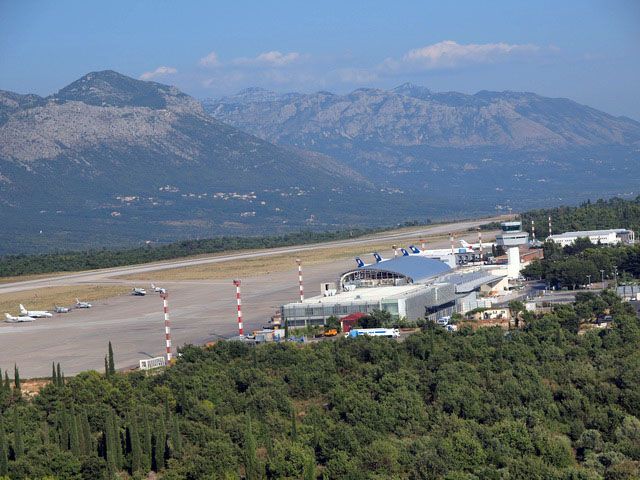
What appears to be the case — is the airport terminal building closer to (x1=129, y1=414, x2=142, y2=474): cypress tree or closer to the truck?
the truck

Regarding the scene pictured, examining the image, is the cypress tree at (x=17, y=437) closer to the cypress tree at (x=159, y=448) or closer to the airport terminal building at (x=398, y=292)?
the cypress tree at (x=159, y=448)

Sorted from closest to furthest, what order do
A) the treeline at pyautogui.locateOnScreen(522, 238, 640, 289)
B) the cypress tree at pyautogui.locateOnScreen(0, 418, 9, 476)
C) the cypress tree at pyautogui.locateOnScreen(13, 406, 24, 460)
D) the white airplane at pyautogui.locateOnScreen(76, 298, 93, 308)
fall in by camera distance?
the cypress tree at pyautogui.locateOnScreen(0, 418, 9, 476) < the cypress tree at pyautogui.locateOnScreen(13, 406, 24, 460) < the treeline at pyautogui.locateOnScreen(522, 238, 640, 289) < the white airplane at pyautogui.locateOnScreen(76, 298, 93, 308)

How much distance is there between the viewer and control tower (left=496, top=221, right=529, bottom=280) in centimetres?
12056

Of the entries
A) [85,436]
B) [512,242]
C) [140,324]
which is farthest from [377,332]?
[512,242]

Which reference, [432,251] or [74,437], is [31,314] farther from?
[74,437]

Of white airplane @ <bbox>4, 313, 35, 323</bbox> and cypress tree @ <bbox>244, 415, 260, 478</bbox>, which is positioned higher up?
white airplane @ <bbox>4, 313, 35, 323</bbox>

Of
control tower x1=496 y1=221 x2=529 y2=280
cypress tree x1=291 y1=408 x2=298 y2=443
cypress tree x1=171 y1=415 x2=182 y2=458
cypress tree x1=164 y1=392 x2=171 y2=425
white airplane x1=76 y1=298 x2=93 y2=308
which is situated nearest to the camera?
cypress tree x1=171 y1=415 x2=182 y2=458

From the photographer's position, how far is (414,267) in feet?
366

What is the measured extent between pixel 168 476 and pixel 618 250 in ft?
287

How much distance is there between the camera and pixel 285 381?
205 ft

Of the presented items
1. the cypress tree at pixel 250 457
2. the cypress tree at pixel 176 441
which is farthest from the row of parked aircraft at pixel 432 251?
the cypress tree at pixel 250 457

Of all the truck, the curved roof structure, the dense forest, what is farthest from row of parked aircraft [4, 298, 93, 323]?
the truck

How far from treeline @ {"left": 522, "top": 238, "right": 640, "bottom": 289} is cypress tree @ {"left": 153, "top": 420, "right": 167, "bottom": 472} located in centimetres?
6526

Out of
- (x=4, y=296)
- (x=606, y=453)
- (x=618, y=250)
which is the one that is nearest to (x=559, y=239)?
(x=618, y=250)
